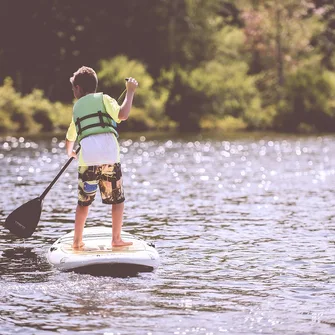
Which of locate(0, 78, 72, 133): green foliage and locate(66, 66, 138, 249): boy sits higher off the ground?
locate(0, 78, 72, 133): green foliage

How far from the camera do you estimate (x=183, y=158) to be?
3478 centimetres

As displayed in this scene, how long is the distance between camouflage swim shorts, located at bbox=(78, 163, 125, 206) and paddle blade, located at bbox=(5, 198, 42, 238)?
1127 mm

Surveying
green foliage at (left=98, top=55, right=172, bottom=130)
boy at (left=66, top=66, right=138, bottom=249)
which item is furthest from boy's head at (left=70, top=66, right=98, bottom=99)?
green foliage at (left=98, top=55, right=172, bottom=130)

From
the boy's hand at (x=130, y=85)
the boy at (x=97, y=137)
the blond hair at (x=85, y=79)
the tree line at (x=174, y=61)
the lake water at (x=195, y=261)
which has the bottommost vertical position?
the lake water at (x=195, y=261)

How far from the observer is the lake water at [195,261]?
938cm

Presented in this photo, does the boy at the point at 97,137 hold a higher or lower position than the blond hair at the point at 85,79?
lower

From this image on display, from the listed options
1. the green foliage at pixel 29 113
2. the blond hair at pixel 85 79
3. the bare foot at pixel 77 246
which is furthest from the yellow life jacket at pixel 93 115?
the green foliage at pixel 29 113

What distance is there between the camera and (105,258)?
448 inches

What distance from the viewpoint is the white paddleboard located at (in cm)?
1140

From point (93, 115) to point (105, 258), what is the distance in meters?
1.53

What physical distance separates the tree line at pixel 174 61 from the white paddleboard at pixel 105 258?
135 ft

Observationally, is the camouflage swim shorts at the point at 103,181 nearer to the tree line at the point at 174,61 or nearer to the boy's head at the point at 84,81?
the boy's head at the point at 84,81

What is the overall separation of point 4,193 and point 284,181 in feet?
23.6

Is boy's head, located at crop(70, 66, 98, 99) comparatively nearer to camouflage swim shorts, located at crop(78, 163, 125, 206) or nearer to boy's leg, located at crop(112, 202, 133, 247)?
camouflage swim shorts, located at crop(78, 163, 125, 206)
